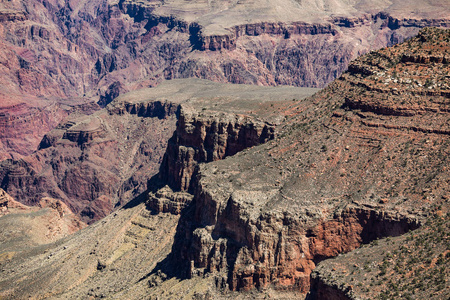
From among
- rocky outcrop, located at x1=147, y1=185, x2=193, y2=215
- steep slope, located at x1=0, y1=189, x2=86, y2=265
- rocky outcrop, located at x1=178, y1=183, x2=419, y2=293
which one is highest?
rocky outcrop, located at x1=178, y1=183, x2=419, y2=293

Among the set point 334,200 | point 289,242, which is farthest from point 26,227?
point 334,200

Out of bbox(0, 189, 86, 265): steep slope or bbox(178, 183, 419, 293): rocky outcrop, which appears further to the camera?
bbox(0, 189, 86, 265): steep slope

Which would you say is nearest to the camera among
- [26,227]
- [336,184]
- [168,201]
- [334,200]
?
[334,200]

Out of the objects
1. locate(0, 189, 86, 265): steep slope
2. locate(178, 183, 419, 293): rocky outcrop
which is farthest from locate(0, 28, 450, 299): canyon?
locate(0, 189, 86, 265): steep slope

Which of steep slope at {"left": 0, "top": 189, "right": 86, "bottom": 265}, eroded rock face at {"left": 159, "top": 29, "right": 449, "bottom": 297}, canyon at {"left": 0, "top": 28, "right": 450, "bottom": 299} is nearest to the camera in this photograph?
canyon at {"left": 0, "top": 28, "right": 450, "bottom": 299}

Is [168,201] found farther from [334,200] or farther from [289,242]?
[334,200]

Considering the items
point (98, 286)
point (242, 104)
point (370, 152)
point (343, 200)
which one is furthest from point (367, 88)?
point (98, 286)

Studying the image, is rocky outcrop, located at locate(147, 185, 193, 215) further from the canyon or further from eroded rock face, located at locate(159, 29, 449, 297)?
eroded rock face, located at locate(159, 29, 449, 297)

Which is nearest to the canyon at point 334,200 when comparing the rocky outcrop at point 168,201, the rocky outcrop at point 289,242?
the rocky outcrop at point 289,242

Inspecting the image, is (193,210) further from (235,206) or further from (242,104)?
(242,104)
